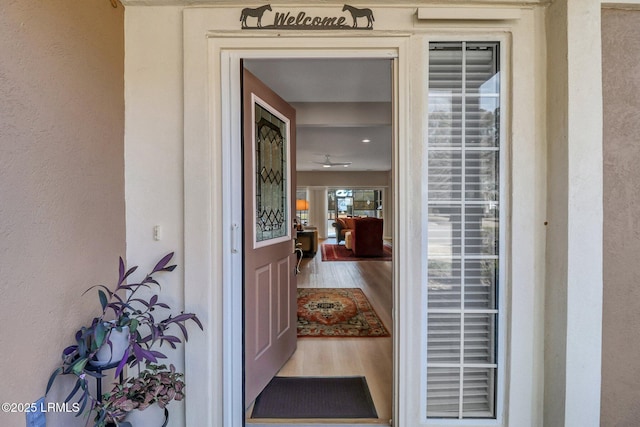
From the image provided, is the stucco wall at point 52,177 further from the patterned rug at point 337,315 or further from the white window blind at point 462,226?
the patterned rug at point 337,315

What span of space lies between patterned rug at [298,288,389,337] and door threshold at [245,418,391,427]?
1104 millimetres

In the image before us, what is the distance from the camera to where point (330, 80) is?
8.72 feet

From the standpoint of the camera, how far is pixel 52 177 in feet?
3.67

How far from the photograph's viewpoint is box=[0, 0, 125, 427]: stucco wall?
38.1 inches

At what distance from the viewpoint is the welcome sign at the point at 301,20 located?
4.92 ft

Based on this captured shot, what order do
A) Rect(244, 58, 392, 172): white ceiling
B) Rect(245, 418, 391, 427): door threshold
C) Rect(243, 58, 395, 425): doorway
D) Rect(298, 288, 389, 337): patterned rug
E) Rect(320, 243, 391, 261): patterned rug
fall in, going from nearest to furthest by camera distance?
Rect(245, 418, 391, 427): door threshold < Rect(243, 58, 395, 425): doorway < Rect(244, 58, 392, 172): white ceiling < Rect(298, 288, 389, 337): patterned rug < Rect(320, 243, 391, 261): patterned rug

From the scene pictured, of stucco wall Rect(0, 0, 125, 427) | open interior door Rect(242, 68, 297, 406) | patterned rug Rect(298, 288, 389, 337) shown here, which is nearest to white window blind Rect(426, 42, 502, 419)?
open interior door Rect(242, 68, 297, 406)

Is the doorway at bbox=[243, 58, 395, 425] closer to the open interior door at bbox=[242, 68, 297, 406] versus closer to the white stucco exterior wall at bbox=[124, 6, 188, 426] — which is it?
the open interior door at bbox=[242, 68, 297, 406]

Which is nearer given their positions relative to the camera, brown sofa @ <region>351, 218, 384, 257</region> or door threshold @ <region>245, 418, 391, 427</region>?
door threshold @ <region>245, 418, 391, 427</region>

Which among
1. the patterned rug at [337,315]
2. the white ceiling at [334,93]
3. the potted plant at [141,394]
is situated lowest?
the patterned rug at [337,315]

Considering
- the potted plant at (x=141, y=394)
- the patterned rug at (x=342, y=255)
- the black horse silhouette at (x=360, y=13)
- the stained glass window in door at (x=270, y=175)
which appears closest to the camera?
the potted plant at (x=141, y=394)

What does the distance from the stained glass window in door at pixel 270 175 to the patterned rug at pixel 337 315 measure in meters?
1.30

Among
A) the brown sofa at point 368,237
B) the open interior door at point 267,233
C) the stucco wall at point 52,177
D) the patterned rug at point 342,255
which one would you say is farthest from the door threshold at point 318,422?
the brown sofa at point 368,237

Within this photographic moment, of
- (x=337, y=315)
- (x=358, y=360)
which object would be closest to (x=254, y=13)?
(x=358, y=360)
